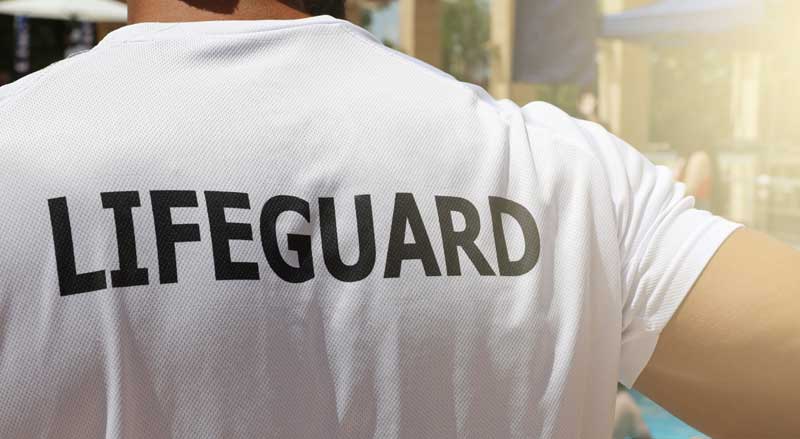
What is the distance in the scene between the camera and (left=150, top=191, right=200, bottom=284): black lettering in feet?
3.09

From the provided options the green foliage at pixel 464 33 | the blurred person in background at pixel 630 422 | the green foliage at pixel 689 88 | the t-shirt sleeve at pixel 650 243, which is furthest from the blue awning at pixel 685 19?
the green foliage at pixel 464 33

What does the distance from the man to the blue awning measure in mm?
7242

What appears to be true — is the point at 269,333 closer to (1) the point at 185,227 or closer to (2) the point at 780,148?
(1) the point at 185,227

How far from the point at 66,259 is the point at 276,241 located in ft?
0.61

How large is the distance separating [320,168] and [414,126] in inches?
4.1

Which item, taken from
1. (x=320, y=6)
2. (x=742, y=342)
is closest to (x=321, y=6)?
(x=320, y=6)

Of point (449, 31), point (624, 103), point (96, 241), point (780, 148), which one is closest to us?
point (96, 241)

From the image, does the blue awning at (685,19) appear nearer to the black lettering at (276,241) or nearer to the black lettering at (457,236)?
the black lettering at (457,236)

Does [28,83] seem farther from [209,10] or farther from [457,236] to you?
[457,236]

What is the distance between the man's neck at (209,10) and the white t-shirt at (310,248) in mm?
23

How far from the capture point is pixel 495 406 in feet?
3.36

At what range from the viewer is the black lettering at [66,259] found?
3.00 ft

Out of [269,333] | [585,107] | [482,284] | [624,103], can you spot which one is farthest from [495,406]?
[624,103]

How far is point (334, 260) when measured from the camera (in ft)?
3.21
